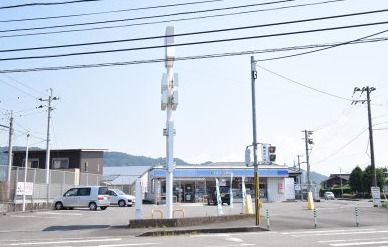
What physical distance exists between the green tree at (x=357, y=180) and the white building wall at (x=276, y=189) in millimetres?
32348

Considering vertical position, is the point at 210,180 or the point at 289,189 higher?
the point at 210,180

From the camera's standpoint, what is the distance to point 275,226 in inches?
800

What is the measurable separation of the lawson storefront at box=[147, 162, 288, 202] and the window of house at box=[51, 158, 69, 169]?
465 inches

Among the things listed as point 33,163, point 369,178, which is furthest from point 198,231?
point 369,178

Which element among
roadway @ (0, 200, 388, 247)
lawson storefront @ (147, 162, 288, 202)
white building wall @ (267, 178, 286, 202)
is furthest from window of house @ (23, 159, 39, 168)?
roadway @ (0, 200, 388, 247)

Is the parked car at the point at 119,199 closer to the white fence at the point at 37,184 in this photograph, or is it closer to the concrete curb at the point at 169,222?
the white fence at the point at 37,184

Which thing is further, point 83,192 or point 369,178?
point 369,178

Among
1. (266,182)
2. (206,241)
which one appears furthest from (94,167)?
(206,241)

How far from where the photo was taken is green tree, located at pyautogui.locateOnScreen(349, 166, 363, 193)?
8288cm

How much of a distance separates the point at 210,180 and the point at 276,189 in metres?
8.12

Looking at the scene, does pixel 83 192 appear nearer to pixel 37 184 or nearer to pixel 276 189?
pixel 37 184

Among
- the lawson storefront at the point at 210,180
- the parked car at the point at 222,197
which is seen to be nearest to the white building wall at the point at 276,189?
the lawson storefront at the point at 210,180

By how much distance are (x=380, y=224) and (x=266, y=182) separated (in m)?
34.8

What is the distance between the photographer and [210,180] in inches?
2195
